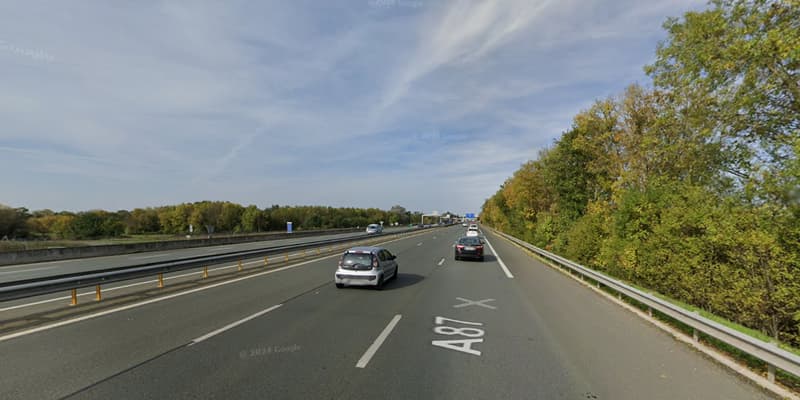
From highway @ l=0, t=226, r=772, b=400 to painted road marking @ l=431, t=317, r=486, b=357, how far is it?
21mm

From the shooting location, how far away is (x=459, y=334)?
664 centimetres

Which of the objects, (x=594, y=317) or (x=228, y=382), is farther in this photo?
(x=594, y=317)

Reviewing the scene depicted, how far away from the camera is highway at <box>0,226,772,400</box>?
171 inches

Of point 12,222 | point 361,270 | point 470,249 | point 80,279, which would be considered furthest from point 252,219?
point 361,270

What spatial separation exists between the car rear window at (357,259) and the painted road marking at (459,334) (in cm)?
395

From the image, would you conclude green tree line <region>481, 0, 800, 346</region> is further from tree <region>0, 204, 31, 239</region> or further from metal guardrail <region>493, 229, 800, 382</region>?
tree <region>0, 204, 31, 239</region>

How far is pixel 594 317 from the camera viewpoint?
807cm

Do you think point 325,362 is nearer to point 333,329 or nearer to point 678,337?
point 333,329

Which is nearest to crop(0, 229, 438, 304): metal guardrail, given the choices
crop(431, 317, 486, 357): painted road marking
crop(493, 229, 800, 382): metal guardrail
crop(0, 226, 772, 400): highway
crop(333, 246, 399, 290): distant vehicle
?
crop(0, 226, 772, 400): highway

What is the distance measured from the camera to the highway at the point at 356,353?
434 centimetres

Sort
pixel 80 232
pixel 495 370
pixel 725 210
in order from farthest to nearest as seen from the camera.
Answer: pixel 80 232
pixel 725 210
pixel 495 370

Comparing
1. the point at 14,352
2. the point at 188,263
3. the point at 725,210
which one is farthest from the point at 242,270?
the point at 725,210

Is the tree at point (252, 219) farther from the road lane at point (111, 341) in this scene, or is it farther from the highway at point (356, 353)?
the highway at point (356, 353)

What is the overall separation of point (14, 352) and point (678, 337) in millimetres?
11208
